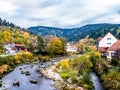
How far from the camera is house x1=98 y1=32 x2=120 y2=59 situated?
232 feet

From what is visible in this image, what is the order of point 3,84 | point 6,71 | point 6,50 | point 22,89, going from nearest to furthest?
1. point 22,89
2. point 3,84
3. point 6,71
4. point 6,50

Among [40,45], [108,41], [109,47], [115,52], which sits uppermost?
[108,41]

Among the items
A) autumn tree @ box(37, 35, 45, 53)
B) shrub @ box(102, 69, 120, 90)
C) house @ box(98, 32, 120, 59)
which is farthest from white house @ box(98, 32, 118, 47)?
shrub @ box(102, 69, 120, 90)

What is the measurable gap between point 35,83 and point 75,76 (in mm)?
8757

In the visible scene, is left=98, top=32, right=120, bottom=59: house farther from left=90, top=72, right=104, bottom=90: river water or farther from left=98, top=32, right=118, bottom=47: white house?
left=90, top=72, right=104, bottom=90: river water

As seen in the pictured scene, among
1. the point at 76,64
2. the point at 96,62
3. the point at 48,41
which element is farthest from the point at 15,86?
the point at 48,41

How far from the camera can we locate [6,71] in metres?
68.6

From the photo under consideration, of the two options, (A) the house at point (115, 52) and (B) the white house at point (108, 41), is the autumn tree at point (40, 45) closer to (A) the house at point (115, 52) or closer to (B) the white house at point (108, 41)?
(B) the white house at point (108, 41)

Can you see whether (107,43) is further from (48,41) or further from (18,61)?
(48,41)

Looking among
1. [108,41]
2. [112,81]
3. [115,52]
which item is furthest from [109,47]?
[112,81]

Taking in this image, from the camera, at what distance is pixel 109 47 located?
7894 cm

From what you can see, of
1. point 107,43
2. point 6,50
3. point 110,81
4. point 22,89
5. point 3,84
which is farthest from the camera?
point 6,50

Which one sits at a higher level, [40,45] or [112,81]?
[40,45]

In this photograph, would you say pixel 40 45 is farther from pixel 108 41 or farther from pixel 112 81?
pixel 112 81
